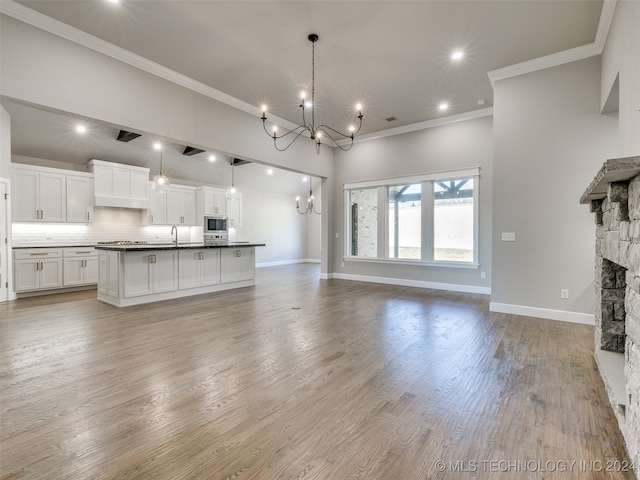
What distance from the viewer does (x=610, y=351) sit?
2549 mm

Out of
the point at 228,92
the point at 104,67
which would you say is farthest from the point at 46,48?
the point at 228,92

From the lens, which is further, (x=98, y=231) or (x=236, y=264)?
(x=98, y=231)

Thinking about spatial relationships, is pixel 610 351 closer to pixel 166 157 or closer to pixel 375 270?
pixel 375 270

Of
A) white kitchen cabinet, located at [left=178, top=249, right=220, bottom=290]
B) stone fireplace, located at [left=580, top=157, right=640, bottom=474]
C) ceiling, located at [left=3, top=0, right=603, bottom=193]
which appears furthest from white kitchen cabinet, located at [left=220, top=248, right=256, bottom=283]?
stone fireplace, located at [left=580, top=157, right=640, bottom=474]

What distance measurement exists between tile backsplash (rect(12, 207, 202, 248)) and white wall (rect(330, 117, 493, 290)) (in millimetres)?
4947

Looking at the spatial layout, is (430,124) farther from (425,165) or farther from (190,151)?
(190,151)

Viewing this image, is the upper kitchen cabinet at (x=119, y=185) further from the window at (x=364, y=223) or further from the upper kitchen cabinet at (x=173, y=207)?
the window at (x=364, y=223)

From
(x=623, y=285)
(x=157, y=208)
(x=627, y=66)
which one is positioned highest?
(x=627, y=66)

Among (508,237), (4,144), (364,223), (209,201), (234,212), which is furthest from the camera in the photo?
(234,212)

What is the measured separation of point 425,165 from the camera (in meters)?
6.54

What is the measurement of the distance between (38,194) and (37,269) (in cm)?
149

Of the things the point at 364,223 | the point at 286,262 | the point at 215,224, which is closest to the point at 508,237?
the point at 364,223

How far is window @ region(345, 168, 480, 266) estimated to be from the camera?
20.1ft

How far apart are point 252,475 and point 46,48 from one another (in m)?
4.70
